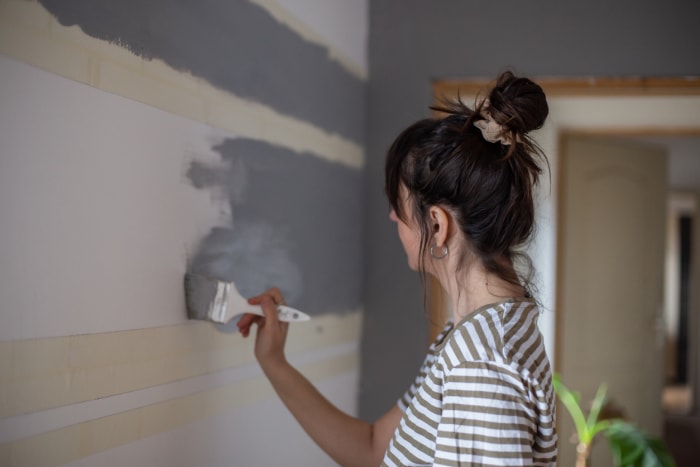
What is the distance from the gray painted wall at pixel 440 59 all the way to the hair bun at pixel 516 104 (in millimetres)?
1019

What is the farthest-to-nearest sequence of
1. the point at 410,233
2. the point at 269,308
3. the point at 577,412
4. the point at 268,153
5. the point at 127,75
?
1. the point at 577,412
2. the point at 268,153
3. the point at 269,308
4. the point at 410,233
5. the point at 127,75

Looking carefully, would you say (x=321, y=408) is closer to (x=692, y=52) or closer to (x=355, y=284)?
(x=355, y=284)

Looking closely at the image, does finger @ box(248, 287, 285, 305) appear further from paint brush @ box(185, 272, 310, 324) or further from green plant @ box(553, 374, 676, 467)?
green plant @ box(553, 374, 676, 467)

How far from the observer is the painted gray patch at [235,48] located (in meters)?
1.03

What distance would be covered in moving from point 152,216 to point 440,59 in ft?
4.02

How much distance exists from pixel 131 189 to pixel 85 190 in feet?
0.34

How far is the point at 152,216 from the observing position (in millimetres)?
1124

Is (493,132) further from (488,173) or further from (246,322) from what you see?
(246,322)

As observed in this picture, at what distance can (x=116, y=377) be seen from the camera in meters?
1.05

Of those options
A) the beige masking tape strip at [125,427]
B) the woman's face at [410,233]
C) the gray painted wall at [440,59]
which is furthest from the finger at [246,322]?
the gray painted wall at [440,59]

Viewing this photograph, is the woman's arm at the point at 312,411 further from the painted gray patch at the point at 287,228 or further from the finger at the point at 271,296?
the painted gray patch at the point at 287,228

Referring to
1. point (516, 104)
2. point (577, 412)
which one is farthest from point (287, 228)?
point (577, 412)

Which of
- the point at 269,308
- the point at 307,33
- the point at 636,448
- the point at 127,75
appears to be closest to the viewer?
the point at 127,75

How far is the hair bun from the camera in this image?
1060 millimetres
